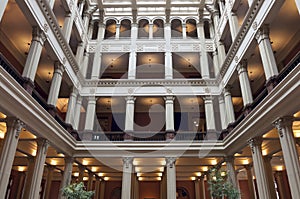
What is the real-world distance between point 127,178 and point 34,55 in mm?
9061

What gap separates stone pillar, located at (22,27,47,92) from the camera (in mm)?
11242

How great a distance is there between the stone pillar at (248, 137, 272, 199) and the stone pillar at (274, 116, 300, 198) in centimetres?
227

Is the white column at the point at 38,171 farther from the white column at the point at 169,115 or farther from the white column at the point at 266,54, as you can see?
the white column at the point at 266,54

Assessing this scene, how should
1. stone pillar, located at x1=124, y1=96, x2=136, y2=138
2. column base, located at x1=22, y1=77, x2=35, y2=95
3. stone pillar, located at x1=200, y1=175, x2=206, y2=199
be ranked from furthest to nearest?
stone pillar, located at x1=200, y1=175, x2=206, y2=199
stone pillar, located at x1=124, y1=96, x2=136, y2=138
column base, located at x1=22, y1=77, x2=35, y2=95

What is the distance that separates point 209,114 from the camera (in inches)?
711

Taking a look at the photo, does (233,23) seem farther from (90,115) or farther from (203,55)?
(90,115)

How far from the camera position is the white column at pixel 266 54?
37.0ft

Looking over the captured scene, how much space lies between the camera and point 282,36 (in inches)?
554

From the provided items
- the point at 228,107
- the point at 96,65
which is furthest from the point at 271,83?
the point at 96,65

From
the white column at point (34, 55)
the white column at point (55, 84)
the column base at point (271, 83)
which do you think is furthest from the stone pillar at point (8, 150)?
the column base at point (271, 83)

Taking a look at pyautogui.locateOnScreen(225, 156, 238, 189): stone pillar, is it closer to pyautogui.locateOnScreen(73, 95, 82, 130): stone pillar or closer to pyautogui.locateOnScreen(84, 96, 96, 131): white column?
pyautogui.locateOnScreen(84, 96, 96, 131): white column

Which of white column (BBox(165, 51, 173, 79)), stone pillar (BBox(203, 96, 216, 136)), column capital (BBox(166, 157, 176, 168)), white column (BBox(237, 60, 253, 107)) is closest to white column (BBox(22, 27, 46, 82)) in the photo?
column capital (BBox(166, 157, 176, 168))

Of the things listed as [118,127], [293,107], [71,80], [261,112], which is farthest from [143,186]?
[293,107]

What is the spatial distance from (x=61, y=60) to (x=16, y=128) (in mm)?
6296
